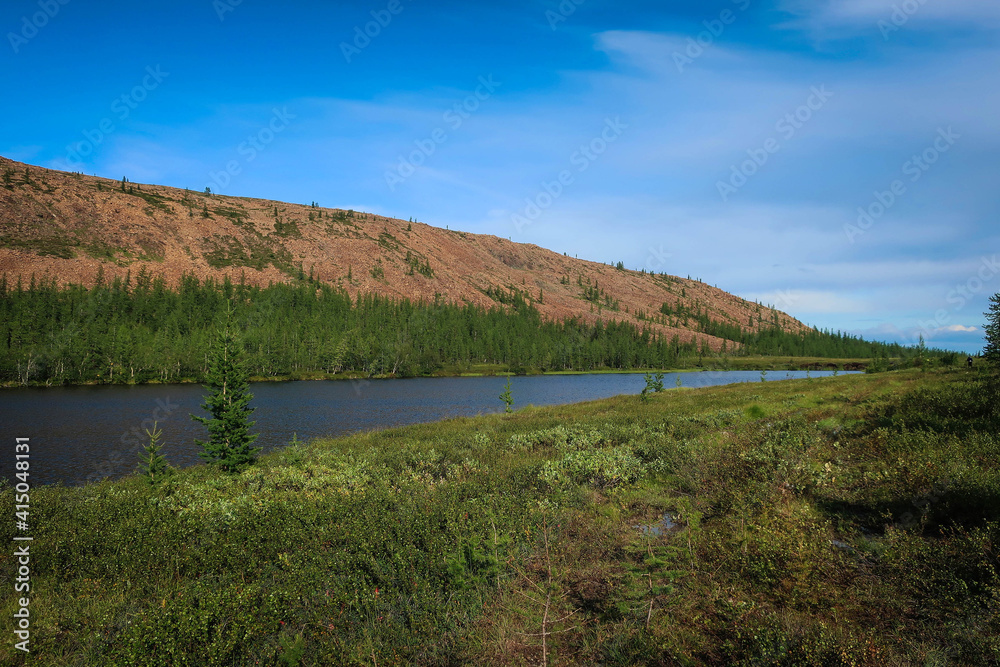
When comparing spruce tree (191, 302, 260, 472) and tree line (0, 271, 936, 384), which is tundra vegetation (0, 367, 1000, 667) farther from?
tree line (0, 271, 936, 384)

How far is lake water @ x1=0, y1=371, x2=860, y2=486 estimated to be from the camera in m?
29.0

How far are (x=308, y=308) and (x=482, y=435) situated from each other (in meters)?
153

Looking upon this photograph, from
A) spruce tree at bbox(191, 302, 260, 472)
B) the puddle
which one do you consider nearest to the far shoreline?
spruce tree at bbox(191, 302, 260, 472)

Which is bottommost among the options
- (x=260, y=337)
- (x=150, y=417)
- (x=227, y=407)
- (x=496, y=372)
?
(x=150, y=417)

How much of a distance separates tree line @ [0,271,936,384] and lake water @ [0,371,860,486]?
13.8m

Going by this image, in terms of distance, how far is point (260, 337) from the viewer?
11438cm

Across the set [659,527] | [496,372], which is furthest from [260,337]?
[659,527]

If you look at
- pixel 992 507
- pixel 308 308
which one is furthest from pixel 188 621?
pixel 308 308

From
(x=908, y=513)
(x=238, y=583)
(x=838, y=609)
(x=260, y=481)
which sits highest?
(x=908, y=513)

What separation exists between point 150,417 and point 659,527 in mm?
55021

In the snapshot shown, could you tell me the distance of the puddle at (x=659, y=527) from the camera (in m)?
8.43

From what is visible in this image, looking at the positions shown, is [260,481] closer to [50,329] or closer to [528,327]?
[50,329]

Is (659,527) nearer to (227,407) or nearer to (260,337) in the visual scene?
(227,407)

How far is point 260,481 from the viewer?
51.4 feet
